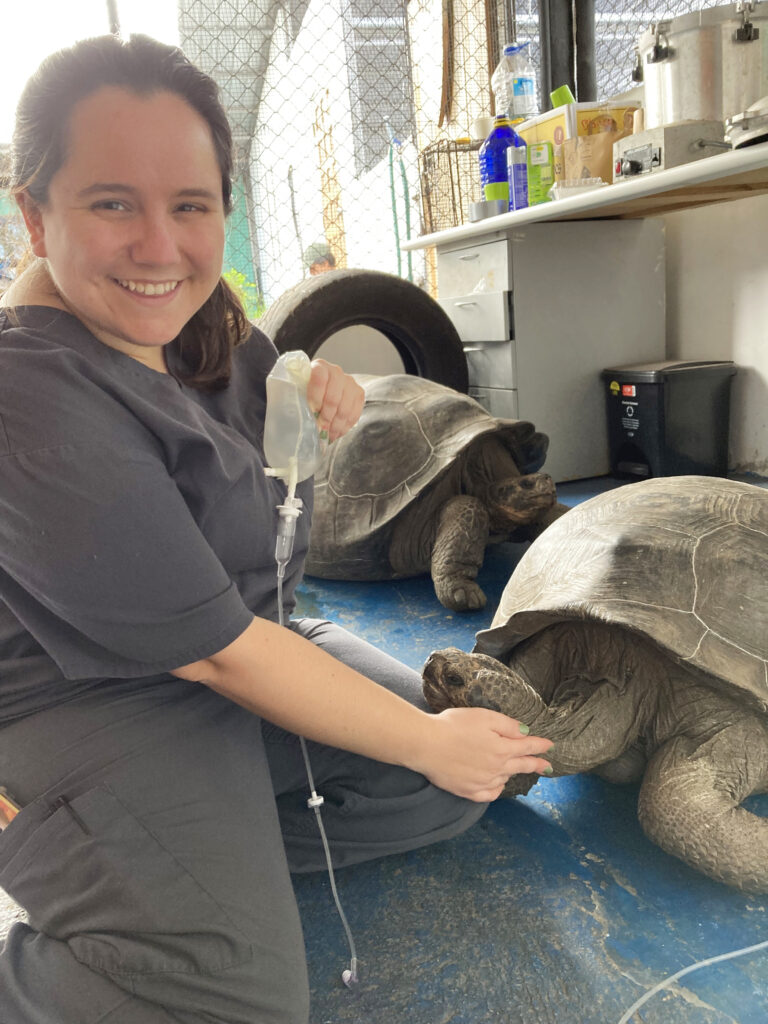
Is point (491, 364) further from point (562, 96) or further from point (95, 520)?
point (95, 520)

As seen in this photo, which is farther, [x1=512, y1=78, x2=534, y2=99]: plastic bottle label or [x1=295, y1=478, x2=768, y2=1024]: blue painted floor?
[x1=512, y1=78, x2=534, y2=99]: plastic bottle label

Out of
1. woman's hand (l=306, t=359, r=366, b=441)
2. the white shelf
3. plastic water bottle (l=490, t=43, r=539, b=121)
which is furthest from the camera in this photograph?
plastic water bottle (l=490, t=43, r=539, b=121)

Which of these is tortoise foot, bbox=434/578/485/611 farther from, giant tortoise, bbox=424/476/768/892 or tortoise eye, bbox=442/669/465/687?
tortoise eye, bbox=442/669/465/687

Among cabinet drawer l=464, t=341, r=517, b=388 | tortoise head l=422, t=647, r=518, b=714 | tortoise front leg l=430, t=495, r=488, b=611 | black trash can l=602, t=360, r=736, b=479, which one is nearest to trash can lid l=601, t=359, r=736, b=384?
black trash can l=602, t=360, r=736, b=479

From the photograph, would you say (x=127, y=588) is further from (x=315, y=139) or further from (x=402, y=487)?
(x=315, y=139)

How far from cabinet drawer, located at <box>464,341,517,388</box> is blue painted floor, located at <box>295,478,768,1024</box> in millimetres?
2520

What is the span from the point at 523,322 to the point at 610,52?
2154 mm

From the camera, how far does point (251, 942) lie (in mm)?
919

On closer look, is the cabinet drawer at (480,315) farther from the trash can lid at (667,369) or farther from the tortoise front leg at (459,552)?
the tortoise front leg at (459,552)

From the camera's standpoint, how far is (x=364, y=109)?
7055mm

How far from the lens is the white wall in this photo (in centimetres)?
353

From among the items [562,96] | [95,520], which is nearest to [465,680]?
[95,520]

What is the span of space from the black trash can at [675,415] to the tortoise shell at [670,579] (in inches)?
75.2

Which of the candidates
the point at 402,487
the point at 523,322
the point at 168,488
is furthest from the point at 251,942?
the point at 523,322
